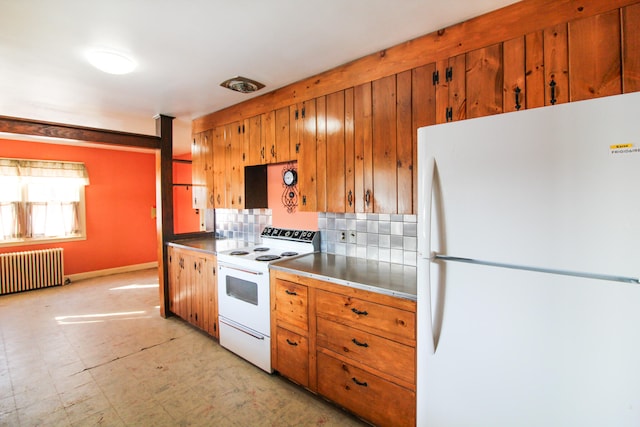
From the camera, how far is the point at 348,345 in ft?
6.30

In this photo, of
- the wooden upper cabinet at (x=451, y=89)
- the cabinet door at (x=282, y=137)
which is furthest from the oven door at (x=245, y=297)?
the wooden upper cabinet at (x=451, y=89)

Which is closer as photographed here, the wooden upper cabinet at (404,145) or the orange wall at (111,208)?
the wooden upper cabinet at (404,145)

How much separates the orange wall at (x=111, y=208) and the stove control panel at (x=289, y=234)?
4.16 meters

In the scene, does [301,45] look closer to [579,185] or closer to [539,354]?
[579,185]

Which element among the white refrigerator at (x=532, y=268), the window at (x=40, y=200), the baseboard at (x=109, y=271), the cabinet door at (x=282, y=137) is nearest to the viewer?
Result: the white refrigerator at (x=532, y=268)

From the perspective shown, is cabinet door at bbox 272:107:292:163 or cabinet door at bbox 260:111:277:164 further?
cabinet door at bbox 260:111:277:164

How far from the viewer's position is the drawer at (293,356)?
2.18 meters

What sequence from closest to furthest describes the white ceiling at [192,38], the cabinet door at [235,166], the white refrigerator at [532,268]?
the white refrigerator at [532,268], the white ceiling at [192,38], the cabinet door at [235,166]

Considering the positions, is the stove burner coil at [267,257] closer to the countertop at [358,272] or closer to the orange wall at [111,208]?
the countertop at [358,272]

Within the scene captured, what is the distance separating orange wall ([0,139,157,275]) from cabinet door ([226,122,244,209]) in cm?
375

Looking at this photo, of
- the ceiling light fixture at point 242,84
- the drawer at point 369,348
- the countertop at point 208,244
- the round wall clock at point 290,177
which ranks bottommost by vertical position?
the drawer at point 369,348

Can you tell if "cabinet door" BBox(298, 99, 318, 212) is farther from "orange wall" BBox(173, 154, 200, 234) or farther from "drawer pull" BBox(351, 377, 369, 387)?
"orange wall" BBox(173, 154, 200, 234)

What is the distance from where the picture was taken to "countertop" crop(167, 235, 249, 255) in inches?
123

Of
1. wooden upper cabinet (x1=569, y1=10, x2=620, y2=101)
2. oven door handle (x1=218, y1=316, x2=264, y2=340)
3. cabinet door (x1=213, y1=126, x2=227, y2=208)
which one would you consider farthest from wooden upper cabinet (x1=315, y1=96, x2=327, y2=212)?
wooden upper cabinet (x1=569, y1=10, x2=620, y2=101)
